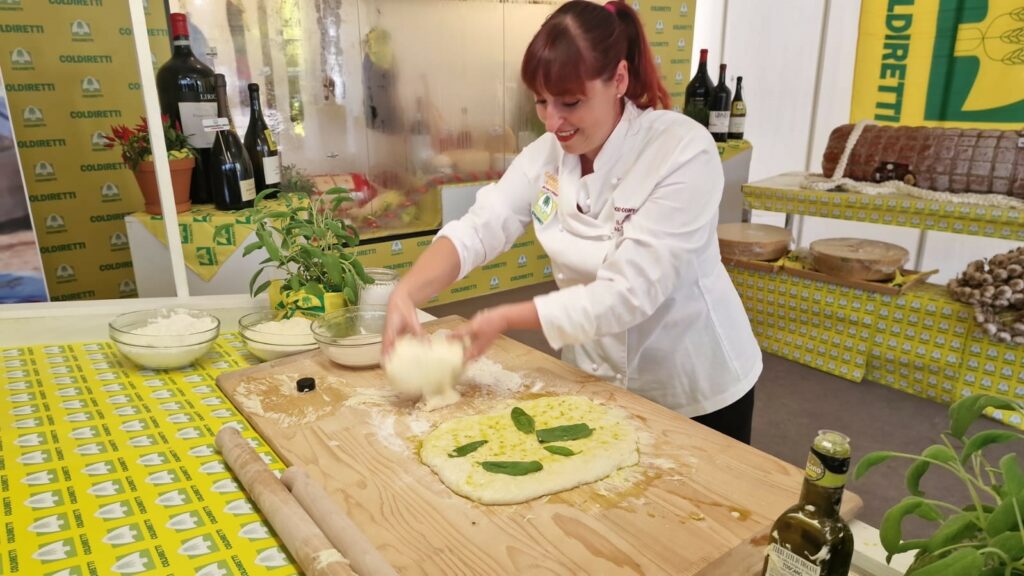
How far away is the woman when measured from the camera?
1.20 m

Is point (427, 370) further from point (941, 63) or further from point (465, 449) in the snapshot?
point (941, 63)

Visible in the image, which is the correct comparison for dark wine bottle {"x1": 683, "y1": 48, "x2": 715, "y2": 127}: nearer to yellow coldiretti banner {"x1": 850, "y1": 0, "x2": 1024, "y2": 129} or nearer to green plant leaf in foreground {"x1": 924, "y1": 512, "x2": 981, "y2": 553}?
yellow coldiretti banner {"x1": 850, "y1": 0, "x2": 1024, "y2": 129}

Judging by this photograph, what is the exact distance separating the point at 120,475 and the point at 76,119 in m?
2.72

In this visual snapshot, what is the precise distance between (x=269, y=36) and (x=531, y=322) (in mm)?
2911

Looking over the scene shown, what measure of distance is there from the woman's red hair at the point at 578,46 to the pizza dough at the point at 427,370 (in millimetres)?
530

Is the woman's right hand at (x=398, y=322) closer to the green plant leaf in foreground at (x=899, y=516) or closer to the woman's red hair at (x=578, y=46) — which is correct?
the woman's red hair at (x=578, y=46)

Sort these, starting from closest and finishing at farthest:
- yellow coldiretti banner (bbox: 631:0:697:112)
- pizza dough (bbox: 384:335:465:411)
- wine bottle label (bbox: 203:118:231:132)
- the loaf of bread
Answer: pizza dough (bbox: 384:335:465:411) < wine bottle label (bbox: 203:118:231:132) < the loaf of bread < yellow coldiretti banner (bbox: 631:0:697:112)

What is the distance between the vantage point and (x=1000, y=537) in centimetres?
46

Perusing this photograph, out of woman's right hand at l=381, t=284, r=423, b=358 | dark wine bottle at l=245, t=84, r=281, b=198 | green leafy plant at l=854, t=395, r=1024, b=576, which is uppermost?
dark wine bottle at l=245, t=84, r=281, b=198

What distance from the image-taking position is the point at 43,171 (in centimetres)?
298

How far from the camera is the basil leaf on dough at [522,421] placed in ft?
3.48

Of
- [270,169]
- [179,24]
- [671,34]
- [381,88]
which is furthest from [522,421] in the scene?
[671,34]

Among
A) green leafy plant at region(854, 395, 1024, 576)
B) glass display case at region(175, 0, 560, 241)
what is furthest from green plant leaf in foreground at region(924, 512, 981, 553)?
glass display case at region(175, 0, 560, 241)

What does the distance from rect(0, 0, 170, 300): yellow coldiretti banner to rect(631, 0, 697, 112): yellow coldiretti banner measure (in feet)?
10.9
